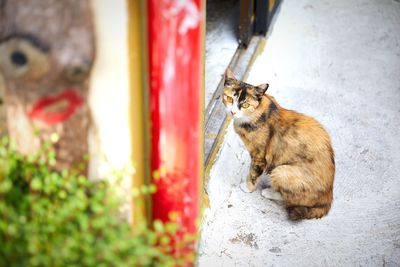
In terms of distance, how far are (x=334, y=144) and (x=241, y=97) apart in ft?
3.84

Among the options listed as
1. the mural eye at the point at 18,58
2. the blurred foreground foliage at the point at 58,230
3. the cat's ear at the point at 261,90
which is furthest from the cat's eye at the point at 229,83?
the mural eye at the point at 18,58

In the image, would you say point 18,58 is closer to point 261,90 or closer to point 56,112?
point 56,112

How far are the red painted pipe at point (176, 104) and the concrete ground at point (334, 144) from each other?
0.85 meters

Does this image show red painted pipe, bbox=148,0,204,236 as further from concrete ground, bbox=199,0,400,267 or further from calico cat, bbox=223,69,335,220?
calico cat, bbox=223,69,335,220

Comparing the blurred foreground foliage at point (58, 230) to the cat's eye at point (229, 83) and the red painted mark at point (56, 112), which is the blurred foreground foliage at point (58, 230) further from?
the cat's eye at point (229, 83)

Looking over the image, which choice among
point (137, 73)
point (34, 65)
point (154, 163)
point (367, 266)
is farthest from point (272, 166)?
point (34, 65)

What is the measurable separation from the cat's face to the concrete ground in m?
0.66

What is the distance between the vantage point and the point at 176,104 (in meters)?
3.04

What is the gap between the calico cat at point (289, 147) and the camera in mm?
4109

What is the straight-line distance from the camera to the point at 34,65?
278 cm

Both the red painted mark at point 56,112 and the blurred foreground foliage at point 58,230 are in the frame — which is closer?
the blurred foreground foliage at point 58,230

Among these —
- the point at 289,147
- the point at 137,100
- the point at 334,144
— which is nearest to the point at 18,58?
the point at 137,100

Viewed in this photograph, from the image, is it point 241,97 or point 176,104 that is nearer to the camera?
point 176,104

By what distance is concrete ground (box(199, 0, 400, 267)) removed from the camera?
402cm
